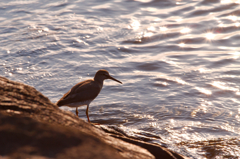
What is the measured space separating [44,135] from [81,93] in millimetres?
3326

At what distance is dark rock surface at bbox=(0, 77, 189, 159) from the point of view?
267cm

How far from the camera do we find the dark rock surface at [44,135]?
2.67m

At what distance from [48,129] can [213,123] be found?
4156 mm

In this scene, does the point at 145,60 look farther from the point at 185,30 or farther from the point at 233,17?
the point at 233,17

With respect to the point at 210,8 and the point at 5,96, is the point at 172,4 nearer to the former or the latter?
the point at 210,8

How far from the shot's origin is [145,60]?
931 cm

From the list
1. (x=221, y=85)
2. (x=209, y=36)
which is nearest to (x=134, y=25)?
(x=209, y=36)

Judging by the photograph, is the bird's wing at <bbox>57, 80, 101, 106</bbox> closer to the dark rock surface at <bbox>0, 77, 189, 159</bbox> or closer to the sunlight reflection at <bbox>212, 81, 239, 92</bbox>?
the dark rock surface at <bbox>0, 77, 189, 159</bbox>

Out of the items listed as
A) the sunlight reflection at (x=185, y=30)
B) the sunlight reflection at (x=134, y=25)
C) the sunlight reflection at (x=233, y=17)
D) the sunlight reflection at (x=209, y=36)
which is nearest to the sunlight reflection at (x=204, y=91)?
the sunlight reflection at (x=209, y=36)

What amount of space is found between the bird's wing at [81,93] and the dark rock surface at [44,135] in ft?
8.24

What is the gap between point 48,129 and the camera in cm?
288

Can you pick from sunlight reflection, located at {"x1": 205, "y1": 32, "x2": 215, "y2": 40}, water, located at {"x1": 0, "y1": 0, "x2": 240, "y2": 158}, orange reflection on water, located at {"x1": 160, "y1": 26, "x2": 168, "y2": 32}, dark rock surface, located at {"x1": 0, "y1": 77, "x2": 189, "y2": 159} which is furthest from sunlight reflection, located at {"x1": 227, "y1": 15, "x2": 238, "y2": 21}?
dark rock surface, located at {"x1": 0, "y1": 77, "x2": 189, "y2": 159}

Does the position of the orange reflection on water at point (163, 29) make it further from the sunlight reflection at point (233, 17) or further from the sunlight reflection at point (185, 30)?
the sunlight reflection at point (233, 17)

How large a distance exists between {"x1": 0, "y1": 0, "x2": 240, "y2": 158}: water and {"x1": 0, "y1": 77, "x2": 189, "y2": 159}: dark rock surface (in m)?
2.19
